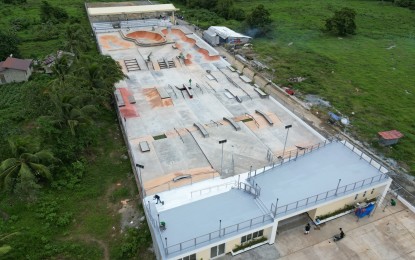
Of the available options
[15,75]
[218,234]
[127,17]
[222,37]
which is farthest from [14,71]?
[218,234]

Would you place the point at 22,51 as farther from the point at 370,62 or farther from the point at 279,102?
the point at 370,62

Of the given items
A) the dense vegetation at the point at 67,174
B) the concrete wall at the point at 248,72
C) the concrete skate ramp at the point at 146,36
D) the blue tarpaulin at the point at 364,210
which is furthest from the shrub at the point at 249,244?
the concrete skate ramp at the point at 146,36

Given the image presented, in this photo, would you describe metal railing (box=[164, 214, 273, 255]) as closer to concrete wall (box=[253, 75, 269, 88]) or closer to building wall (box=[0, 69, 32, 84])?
concrete wall (box=[253, 75, 269, 88])

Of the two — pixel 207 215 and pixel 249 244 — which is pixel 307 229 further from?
pixel 207 215

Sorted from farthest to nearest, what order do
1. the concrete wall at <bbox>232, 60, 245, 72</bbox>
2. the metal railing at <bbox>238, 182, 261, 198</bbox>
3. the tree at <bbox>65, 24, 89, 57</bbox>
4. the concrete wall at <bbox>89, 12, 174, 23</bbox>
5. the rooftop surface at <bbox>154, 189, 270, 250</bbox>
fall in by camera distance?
the concrete wall at <bbox>89, 12, 174, 23</bbox>
the concrete wall at <bbox>232, 60, 245, 72</bbox>
the tree at <bbox>65, 24, 89, 57</bbox>
the metal railing at <bbox>238, 182, 261, 198</bbox>
the rooftop surface at <bbox>154, 189, 270, 250</bbox>

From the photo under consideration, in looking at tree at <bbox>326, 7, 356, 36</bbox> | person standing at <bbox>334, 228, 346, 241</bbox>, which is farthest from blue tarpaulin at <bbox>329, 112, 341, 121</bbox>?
tree at <bbox>326, 7, 356, 36</bbox>

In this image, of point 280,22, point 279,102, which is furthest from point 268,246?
point 280,22
